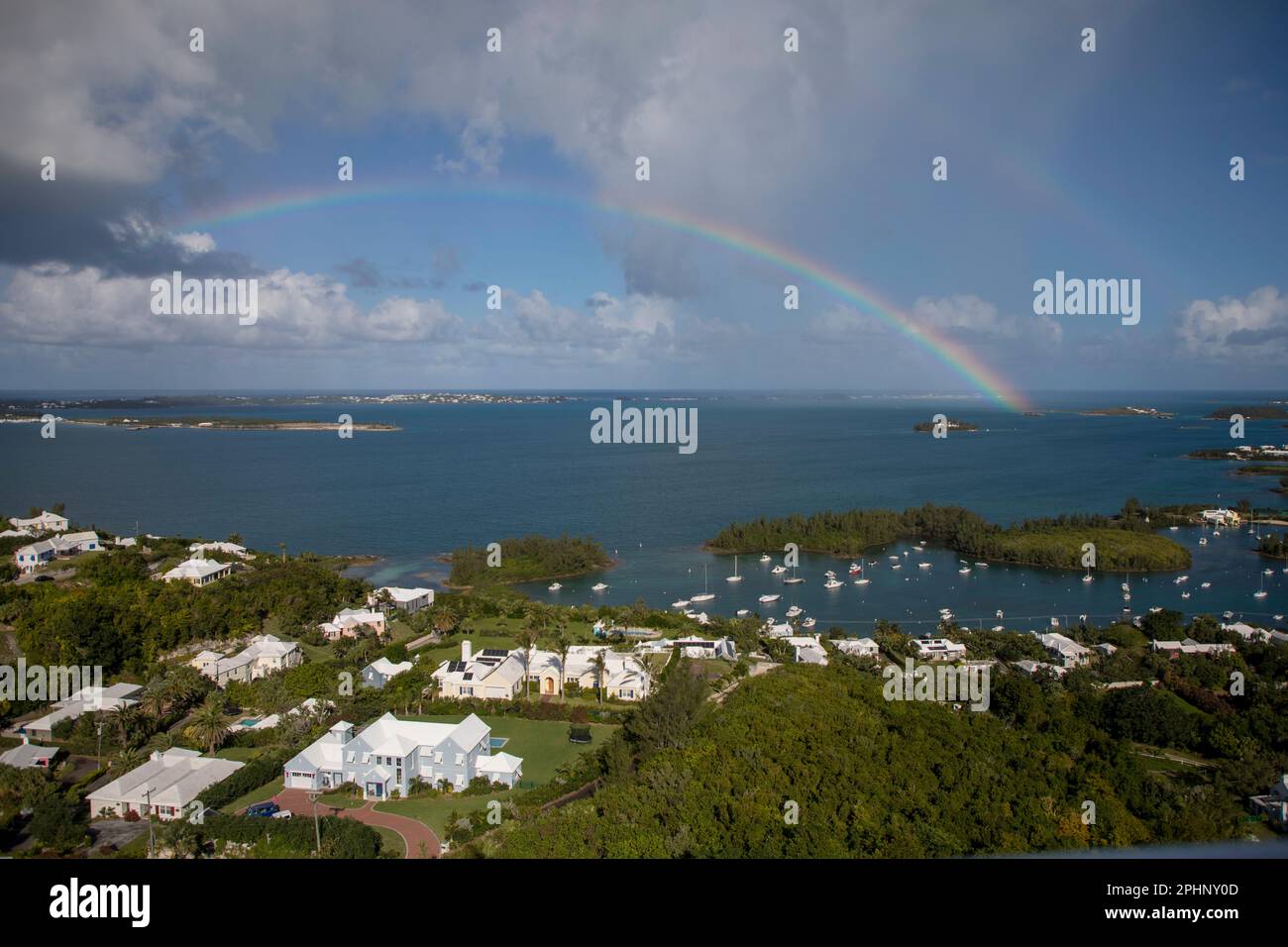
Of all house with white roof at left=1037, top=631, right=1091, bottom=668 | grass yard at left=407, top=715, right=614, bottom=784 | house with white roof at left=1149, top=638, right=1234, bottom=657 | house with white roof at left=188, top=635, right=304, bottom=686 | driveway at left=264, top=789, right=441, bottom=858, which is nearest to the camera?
driveway at left=264, top=789, right=441, bottom=858

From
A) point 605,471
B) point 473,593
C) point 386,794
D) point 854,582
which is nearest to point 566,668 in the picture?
point 386,794

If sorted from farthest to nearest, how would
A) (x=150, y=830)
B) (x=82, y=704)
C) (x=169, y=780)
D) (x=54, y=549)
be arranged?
(x=54, y=549) < (x=82, y=704) < (x=169, y=780) < (x=150, y=830)

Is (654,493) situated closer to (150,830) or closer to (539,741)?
(539,741)

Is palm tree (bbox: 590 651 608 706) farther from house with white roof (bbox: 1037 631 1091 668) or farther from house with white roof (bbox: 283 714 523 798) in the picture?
house with white roof (bbox: 1037 631 1091 668)

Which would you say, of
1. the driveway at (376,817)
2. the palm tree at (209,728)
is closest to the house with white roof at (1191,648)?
the driveway at (376,817)

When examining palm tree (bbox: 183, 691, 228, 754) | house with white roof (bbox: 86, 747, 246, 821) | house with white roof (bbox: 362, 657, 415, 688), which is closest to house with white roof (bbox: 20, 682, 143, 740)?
palm tree (bbox: 183, 691, 228, 754)

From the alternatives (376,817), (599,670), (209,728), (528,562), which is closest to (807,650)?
(599,670)
